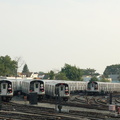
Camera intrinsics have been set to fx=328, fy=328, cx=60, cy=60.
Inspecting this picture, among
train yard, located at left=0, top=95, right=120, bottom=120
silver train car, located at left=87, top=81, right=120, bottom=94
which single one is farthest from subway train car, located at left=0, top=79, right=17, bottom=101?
silver train car, located at left=87, top=81, right=120, bottom=94

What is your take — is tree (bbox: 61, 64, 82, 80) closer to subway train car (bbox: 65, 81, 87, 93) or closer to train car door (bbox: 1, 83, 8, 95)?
Result: subway train car (bbox: 65, 81, 87, 93)

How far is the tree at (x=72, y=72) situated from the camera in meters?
127

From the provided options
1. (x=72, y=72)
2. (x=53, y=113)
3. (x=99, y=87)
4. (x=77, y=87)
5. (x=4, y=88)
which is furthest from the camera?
(x=72, y=72)

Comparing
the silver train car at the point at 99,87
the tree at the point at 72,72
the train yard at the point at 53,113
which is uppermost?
the tree at the point at 72,72

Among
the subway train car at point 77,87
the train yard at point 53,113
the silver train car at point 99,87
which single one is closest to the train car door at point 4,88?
the train yard at point 53,113

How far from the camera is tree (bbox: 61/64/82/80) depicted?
127 metres

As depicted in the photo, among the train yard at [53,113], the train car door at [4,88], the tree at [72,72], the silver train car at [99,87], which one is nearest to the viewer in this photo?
the train yard at [53,113]

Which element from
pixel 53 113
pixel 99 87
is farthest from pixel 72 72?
pixel 53 113

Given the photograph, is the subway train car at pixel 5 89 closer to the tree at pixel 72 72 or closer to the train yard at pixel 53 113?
the train yard at pixel 53 113

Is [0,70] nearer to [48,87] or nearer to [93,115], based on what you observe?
[48,87]

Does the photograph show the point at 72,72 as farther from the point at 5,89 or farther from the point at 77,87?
the point at 5,89

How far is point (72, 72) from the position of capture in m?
128

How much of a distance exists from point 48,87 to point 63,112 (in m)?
16.5

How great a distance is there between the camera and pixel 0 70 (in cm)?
10756
